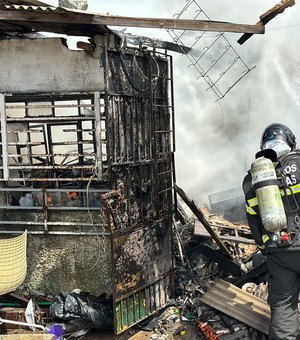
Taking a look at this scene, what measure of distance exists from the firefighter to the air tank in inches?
0.6

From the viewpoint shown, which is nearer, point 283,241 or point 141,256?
point 283,241

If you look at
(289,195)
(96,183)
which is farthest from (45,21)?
(289,195)

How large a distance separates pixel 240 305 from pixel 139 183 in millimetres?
2254

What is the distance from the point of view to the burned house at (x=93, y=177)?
5848 millimetres

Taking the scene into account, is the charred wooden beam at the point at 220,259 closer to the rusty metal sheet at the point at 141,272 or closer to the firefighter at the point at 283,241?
the rusty metal sheet at the point at 141,272

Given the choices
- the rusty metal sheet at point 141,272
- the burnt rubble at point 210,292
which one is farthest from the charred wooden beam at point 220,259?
the rusty metal sheet at point 141,272

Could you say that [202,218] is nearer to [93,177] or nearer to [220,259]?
[220,259]

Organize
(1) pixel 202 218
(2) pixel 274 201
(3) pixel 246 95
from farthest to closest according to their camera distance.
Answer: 1. (3) pixel 246 95
2. (1) pixel 202 218
3. (2) pixel 274 201

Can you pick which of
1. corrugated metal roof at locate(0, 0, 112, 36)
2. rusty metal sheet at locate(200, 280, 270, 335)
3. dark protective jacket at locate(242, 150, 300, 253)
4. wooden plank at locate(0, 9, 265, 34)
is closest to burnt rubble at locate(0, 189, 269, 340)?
rusty metal sheet at locate(200, 280, 270, 335)

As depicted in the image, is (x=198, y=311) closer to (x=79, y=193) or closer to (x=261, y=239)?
(x=261, y=239)

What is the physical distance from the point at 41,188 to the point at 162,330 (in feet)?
9.14

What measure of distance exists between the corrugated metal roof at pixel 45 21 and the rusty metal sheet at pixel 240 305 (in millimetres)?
3959

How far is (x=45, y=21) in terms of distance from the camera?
4965 mm

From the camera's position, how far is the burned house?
19.2 feet
